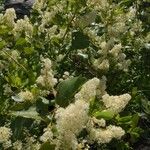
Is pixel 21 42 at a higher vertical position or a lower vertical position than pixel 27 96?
lower

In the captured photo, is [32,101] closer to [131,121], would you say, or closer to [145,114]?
[131,121]

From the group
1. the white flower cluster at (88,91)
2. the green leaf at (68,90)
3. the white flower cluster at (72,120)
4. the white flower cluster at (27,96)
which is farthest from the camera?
the white flower cluster at (27,96)

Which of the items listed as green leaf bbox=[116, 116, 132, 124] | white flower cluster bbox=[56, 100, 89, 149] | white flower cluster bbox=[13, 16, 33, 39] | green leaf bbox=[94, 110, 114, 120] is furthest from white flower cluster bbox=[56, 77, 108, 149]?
white flower cluster bbox=[13, 16, 33, 39]

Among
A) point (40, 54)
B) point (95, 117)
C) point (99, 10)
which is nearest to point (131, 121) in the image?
A: point (95, 117)

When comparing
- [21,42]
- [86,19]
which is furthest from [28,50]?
[86,19]

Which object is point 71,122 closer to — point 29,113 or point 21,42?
point 29,113

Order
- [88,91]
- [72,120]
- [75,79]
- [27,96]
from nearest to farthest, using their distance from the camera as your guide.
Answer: [72,120]
[88,91]
[75,79]
[27,96]

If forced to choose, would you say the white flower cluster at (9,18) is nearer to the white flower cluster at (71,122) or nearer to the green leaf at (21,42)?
the green leaf at (21,42)

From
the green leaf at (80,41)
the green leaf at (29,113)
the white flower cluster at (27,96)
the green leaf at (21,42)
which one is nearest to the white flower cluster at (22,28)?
the green leaf at (21,42)
